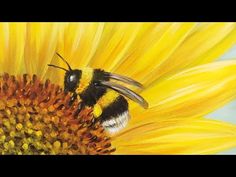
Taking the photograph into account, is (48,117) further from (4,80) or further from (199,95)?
(199,95)

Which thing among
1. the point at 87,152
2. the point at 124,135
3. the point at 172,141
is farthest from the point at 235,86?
the point at 87,152

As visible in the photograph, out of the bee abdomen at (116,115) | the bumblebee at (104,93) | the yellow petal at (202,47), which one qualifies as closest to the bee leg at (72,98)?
the bumblebee at (104,93)

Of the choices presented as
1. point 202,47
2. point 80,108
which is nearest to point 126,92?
point 80,108

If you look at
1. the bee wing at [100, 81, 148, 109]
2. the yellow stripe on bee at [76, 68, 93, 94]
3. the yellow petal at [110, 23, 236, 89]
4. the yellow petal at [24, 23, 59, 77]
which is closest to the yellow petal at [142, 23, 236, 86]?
the yellow petal at [110, 23, 236, 89]

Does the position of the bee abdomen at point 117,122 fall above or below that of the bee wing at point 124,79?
below

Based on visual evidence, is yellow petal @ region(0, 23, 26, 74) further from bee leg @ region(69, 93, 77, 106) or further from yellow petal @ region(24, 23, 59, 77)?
bee leg @ region(69, 93, 77, 106)

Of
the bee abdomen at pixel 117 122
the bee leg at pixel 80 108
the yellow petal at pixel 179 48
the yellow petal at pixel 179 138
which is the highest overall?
the yellow petal at pixel 179 48

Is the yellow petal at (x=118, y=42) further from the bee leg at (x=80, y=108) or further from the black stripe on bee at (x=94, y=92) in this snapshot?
the bee leg at (x=80, y=108)
